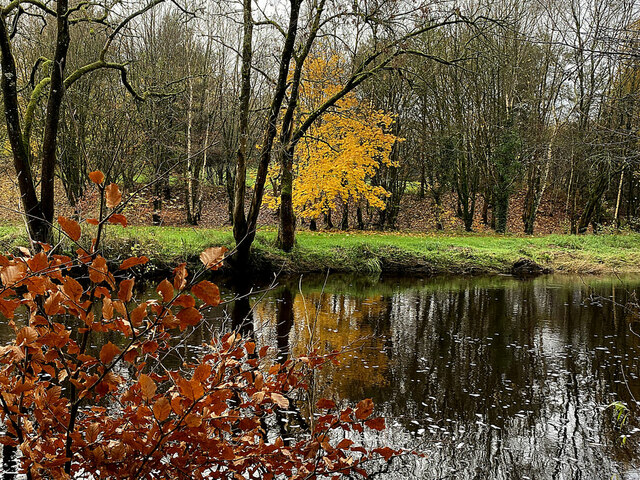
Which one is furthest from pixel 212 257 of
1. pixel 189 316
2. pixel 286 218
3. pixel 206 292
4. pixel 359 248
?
pixel 359 248

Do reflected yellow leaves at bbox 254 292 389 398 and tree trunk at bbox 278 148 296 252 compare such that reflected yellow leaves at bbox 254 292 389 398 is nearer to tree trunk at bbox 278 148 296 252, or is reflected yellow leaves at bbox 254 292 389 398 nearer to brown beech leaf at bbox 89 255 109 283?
brown beech leaf at bbox 89 255 109 283

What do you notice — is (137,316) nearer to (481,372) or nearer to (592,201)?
(481,372)

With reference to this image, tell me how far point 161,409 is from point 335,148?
15.9 metres

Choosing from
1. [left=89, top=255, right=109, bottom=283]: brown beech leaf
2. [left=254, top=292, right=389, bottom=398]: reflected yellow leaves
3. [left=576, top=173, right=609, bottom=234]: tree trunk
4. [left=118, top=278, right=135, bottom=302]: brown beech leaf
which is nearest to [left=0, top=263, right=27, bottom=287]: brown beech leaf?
[left=89, top=255, right=109, bottom=283]: brown beech leaf

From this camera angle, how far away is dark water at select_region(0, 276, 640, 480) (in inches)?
173

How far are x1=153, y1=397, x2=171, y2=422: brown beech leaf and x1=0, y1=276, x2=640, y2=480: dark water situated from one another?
0.63 meters

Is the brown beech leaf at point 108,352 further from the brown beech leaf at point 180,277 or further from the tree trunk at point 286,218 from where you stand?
the tree trunk at point 286,218

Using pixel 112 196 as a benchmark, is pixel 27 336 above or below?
below

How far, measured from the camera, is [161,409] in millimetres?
1675

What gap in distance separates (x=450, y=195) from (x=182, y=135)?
53.5ft

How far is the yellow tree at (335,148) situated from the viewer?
17000 mm

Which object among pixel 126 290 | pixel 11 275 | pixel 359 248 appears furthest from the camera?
pixel 359 248

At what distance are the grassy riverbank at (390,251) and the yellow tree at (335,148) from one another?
5.63 ft

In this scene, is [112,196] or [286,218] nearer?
[112,196]
